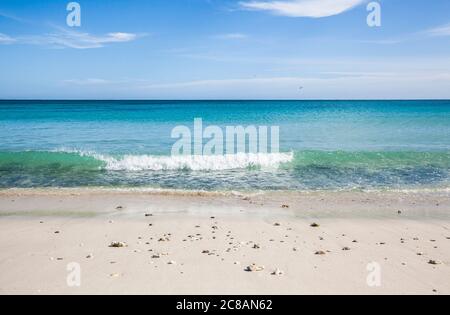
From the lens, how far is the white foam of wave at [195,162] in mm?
16047

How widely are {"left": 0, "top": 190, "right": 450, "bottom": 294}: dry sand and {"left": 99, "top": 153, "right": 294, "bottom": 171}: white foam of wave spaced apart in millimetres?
4982

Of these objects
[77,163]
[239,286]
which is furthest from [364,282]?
[77,163]

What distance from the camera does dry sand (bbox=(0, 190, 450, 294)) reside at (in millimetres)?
5270

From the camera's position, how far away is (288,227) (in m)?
7.98

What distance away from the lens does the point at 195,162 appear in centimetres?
1659

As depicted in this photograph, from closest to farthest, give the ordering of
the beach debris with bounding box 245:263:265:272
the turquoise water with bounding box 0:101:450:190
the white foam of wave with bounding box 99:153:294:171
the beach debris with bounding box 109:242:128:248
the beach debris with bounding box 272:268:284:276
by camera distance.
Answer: the beach debris with bounding box 272:268:284:276
the beach debris with bounding box 245:263:265:272
the beach debris with bounding box 109:242:128:248
the turquoise water with bounding box 0:101:450:190
the white foam of wave with bounding box 99:153:294:171

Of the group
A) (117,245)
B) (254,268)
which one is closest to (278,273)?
(254,268)

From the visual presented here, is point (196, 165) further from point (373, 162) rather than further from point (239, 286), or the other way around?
point (239, 286)

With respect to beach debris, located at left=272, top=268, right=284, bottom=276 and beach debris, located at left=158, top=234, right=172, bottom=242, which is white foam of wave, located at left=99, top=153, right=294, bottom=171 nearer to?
beach debris, located at left=158, top=234, right=172, bottom=242

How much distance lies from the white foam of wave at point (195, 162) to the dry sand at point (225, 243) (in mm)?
4982

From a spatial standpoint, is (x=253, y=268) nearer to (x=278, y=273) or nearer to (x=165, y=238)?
(x=278, y=273)

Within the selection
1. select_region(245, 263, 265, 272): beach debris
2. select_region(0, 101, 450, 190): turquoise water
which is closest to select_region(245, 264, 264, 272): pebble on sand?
select_region(245, 263, 265, 272): beach debris
